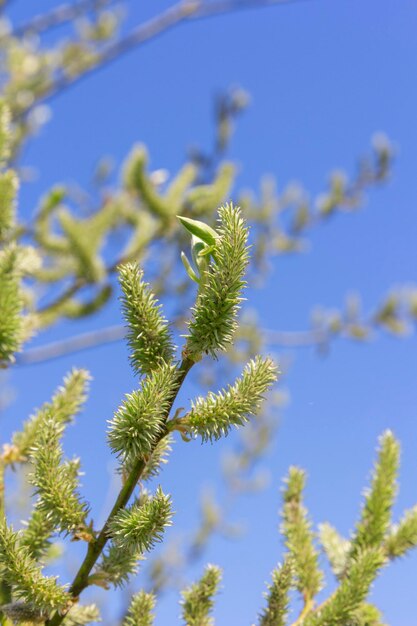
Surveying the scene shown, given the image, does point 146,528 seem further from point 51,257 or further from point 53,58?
point 53,58

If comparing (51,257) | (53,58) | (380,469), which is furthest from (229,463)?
(380,469)

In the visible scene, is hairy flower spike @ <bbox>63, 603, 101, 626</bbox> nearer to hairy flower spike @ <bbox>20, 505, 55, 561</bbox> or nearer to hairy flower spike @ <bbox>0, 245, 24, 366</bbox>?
hairy flower spike @ <bbox>20, 505, 55, 561</bbox>

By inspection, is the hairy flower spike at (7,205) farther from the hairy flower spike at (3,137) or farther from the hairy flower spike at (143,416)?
the hairy flower spike at (143,416)

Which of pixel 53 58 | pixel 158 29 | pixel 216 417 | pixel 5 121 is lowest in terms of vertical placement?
pixel 216 417

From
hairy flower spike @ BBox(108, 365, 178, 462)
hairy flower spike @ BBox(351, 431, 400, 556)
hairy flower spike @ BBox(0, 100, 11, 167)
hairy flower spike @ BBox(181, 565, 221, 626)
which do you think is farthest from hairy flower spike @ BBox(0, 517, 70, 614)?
hairy flower spike @ BBox(0, 100, 11, 167)

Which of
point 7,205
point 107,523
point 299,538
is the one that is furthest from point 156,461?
point 7,205

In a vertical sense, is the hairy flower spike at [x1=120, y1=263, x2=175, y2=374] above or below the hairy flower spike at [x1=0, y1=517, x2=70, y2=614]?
above
